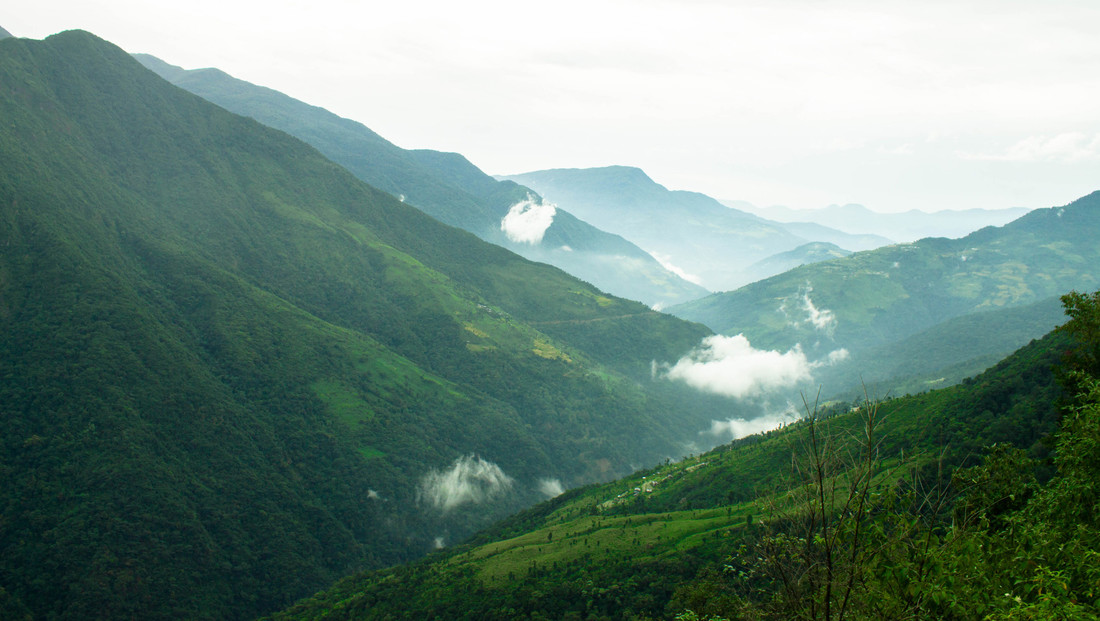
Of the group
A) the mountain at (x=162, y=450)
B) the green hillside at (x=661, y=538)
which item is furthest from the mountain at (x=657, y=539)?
the mountain at (x=162, y=450)

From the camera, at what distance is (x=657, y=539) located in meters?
102

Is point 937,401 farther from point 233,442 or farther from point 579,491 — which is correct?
point 233,442

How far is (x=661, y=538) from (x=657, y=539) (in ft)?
2.19

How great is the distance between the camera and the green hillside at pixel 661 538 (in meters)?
74.1

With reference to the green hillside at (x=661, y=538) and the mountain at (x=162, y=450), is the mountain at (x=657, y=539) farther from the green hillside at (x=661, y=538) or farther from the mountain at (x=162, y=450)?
the mountain at (x=162, y=450)

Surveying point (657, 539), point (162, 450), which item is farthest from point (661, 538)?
point (162, 450)

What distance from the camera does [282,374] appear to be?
190 metres

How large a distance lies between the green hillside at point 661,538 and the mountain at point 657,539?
266 mm

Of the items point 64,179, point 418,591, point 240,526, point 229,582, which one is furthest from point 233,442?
point 64,179

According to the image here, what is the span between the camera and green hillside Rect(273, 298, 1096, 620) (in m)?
74.1

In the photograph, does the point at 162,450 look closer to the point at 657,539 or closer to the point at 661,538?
the point at 657,539

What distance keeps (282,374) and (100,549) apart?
234ft

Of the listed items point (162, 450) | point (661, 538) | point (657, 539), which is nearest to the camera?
point (661, 538)

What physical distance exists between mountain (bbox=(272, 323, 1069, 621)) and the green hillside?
27cm
